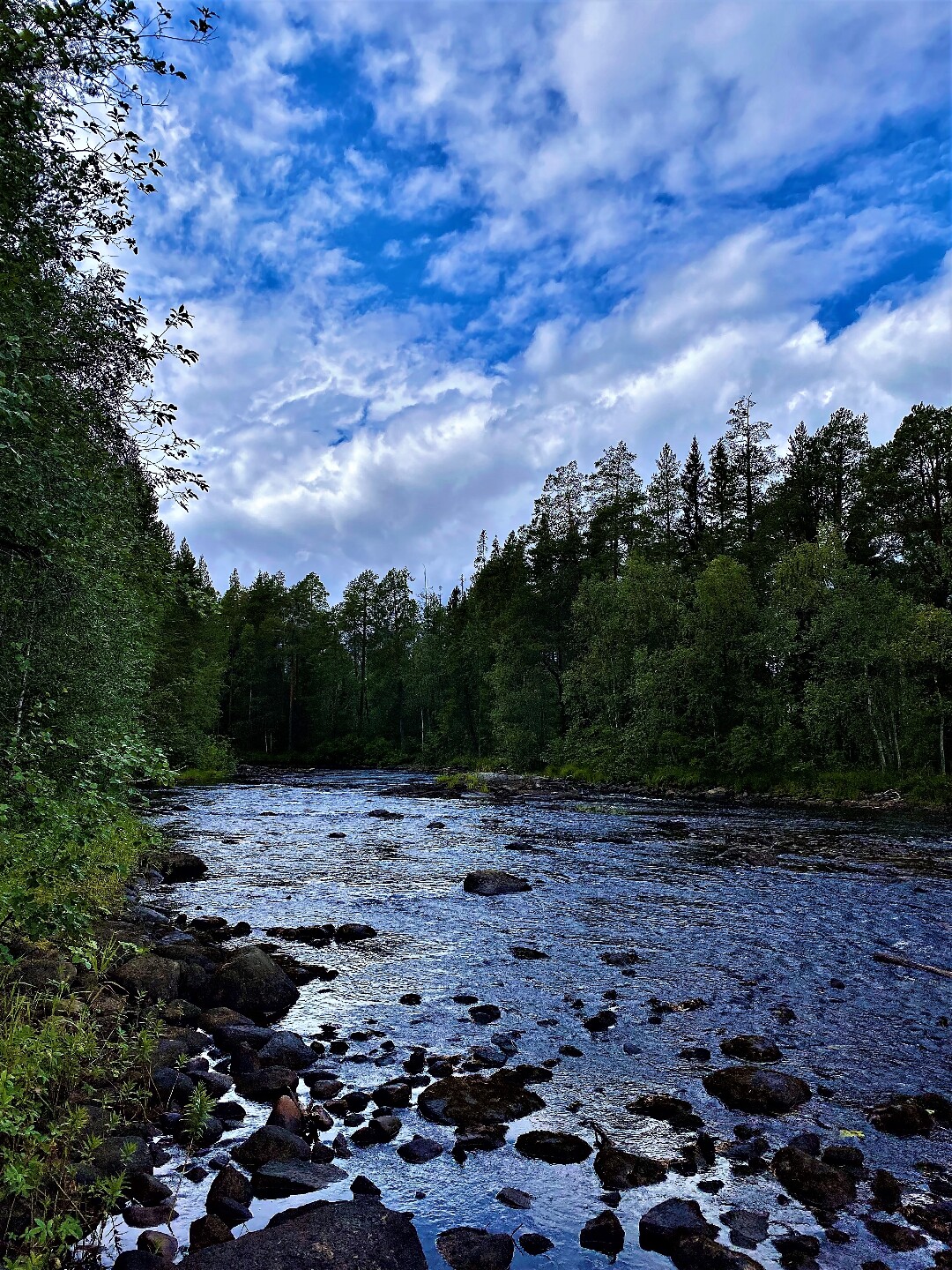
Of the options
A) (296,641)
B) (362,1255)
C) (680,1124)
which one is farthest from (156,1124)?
(296,641)

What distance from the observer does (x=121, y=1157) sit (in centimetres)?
571

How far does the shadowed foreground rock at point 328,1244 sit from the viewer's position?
463 centimetres

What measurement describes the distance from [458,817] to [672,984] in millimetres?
20349

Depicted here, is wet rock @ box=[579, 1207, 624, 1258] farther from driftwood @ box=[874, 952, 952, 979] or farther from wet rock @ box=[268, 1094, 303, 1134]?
driftwood @ box=[874, 952, 952, 979]

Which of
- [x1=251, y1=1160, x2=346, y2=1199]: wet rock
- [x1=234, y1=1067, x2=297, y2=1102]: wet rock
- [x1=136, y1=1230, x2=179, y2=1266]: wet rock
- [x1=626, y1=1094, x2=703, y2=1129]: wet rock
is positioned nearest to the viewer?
[x1=136, y1=1230, x2=179, y2=1266]: wet rock

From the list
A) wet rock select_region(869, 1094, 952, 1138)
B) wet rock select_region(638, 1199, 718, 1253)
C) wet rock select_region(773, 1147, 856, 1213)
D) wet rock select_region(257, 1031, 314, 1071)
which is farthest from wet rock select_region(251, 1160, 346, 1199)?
wet rock select_region(869, 1094, 952, 1138)

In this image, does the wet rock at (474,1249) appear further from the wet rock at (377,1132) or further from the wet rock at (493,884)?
the wet rock at (493,884)

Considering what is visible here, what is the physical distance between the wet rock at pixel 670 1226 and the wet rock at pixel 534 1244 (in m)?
0.72

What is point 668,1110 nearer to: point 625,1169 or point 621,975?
point 625,1169

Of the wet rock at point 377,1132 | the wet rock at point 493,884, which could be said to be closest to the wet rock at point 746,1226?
the wet rock at point 377,1132

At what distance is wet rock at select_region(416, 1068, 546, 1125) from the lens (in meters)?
7.04

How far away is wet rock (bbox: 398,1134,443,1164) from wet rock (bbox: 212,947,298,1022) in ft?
11.9

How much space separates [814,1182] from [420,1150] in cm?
341

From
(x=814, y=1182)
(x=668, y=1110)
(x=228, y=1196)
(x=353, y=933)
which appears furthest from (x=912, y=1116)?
(x=353, y=933)
